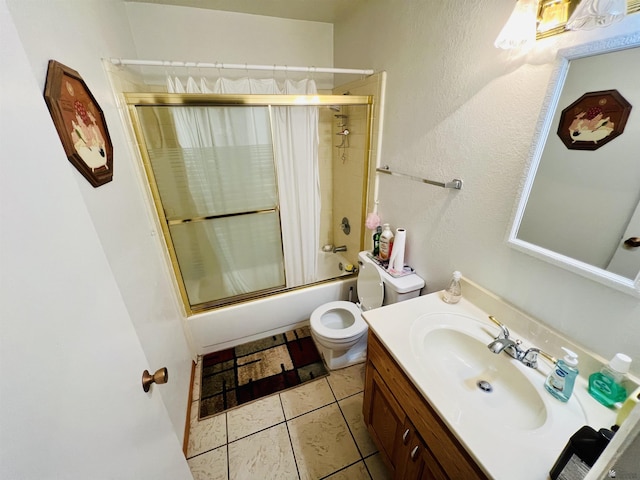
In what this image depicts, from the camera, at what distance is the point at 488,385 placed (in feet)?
3.10

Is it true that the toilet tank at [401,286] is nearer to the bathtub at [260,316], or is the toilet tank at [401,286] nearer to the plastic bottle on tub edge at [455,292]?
the plastic bottle on tub edge at [455,292]

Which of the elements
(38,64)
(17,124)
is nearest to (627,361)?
(17,124)

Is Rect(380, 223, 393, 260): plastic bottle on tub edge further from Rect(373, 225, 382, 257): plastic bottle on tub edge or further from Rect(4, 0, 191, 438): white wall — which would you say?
Rect(4, 0, 191, 438): white wall

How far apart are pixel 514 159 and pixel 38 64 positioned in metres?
1.57

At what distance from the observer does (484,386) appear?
945 mm

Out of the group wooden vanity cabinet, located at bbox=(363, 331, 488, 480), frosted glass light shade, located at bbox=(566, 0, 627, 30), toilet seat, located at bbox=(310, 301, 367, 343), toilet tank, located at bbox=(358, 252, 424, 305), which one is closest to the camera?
frosted glass light shade, located at bbox=(566, 0, 627, 30)

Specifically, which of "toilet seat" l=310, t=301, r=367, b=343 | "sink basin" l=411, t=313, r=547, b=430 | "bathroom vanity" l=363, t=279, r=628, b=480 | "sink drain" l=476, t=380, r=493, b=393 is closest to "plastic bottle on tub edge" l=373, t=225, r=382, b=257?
"toilet seat" l=310, t=301, r=367, b=343

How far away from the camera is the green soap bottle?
28.2 inches

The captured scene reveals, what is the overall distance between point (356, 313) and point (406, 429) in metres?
0.91

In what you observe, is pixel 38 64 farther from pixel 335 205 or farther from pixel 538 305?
pixel 335 205

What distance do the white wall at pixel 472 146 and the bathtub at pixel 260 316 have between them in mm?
832

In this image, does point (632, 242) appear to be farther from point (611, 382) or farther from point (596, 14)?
point (596, 14)

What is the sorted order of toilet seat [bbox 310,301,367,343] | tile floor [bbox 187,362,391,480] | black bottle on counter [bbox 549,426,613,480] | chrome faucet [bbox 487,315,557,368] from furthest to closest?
toilet seat [bbox 310,301,367,343], tile floor [bbox 187,362,391,480], chrome faucet [bbox 487,315,557,368], black bottle on counter [bbox 549,426,613,480]

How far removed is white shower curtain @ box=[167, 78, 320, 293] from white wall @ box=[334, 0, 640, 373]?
596 mm
